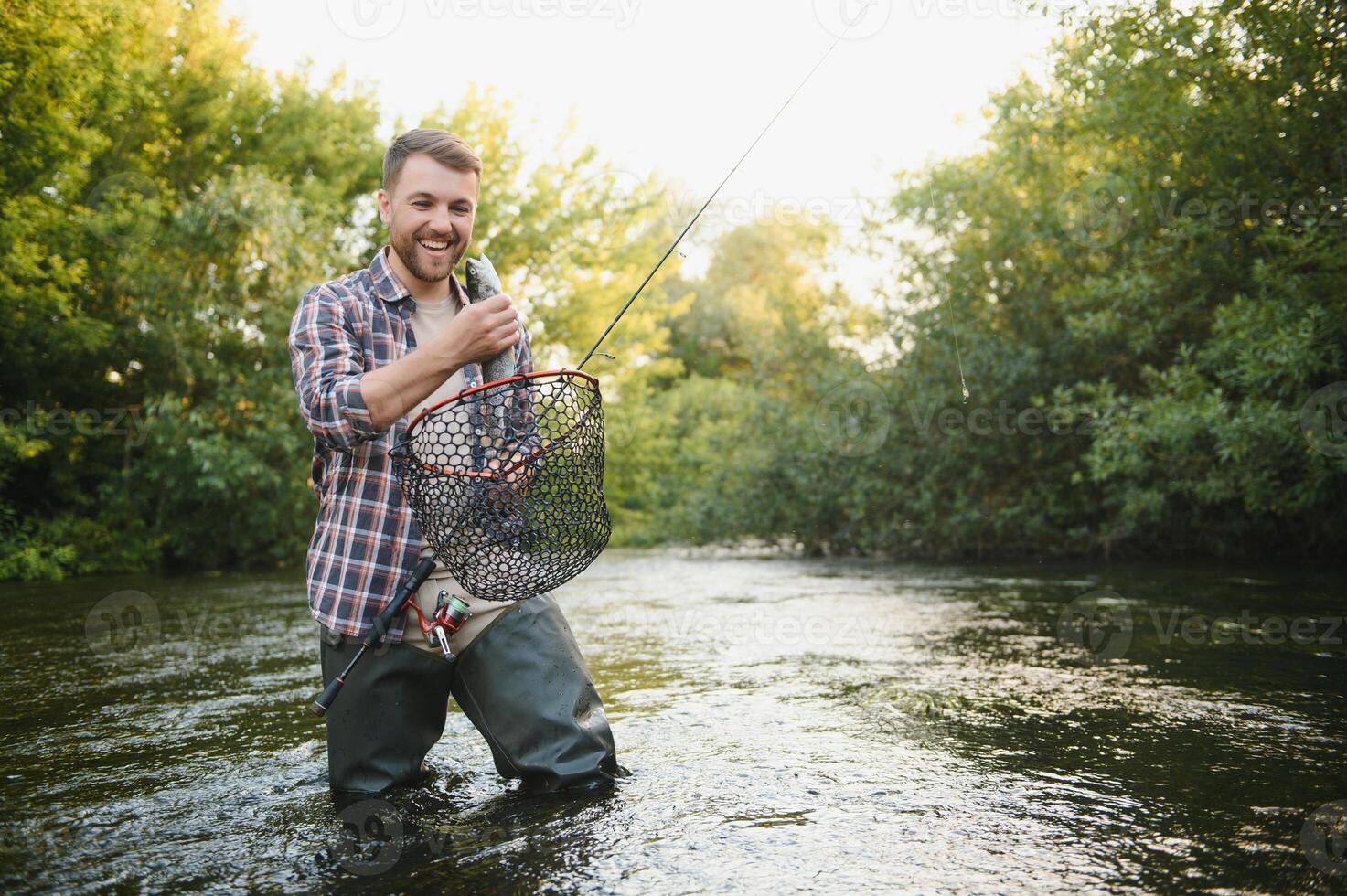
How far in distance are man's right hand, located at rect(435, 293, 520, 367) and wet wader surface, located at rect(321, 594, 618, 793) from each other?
84 centimetres

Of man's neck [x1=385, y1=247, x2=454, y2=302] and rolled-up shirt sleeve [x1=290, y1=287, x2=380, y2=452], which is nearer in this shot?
rolled-up shirt sleeve [x1=290, y1=287, x2=380, y2=452]

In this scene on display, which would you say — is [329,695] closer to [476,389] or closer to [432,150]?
[476,389]

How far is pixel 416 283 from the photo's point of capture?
11.5ft

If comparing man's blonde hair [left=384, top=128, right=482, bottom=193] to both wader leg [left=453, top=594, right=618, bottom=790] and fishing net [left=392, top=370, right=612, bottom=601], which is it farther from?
wader leg [left=453, top=594, right=618, bottom=790]

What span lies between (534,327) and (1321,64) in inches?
772

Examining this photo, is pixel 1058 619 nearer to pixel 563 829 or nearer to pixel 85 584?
pixel 563 829

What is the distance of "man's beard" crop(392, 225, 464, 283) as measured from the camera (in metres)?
3.42

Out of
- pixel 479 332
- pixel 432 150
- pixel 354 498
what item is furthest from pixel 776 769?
pixel 432 150

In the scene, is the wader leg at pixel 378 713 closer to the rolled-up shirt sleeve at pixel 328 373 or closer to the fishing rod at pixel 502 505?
the fishing rod at pixel 502 505

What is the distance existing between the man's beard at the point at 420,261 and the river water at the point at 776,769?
1602mm

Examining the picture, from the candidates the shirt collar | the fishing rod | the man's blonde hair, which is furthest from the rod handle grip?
the man's blonde hair

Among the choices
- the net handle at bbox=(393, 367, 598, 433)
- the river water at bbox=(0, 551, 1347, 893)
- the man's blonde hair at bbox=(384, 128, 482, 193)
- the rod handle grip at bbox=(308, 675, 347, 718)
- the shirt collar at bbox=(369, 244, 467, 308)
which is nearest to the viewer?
the river water at bbox=(0, 551, 1347, 893)

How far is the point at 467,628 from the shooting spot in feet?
11.0

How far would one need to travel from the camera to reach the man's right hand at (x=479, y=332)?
2951 mm
